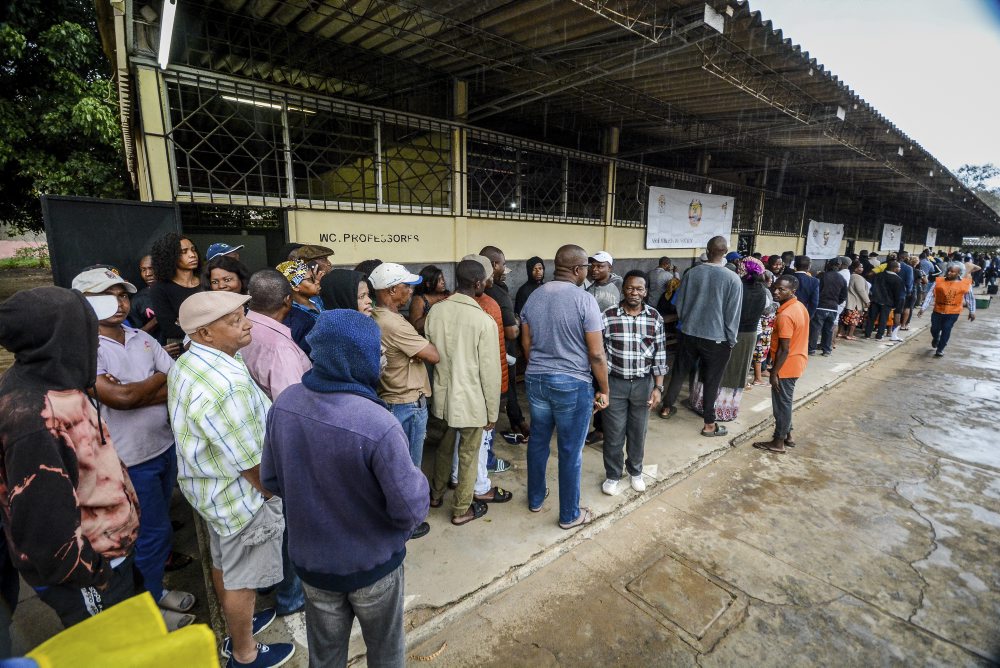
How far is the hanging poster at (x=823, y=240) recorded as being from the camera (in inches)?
593

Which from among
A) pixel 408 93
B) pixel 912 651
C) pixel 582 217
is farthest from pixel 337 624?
pixel 582 217

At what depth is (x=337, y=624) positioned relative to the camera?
1.65 meters

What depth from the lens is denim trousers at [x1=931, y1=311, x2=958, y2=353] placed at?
8.30m

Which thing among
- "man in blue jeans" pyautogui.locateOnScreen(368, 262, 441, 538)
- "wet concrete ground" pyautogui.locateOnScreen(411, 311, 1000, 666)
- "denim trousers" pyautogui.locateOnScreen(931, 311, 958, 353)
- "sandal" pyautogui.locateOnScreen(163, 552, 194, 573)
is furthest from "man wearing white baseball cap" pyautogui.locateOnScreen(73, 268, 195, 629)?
"denim trousers" pyautogui.locateOnScreen(931, 311, 958, 353)

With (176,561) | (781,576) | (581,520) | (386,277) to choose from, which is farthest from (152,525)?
(781,576)

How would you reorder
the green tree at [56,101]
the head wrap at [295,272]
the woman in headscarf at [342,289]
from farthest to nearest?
the green tree at [56,101]
the head wrap at [295,272]
the woman in headscarf at [342,289]

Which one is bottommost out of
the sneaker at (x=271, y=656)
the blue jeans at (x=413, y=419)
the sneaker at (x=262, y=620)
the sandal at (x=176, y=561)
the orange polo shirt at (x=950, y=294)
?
the sandal at (x=176, y=561)

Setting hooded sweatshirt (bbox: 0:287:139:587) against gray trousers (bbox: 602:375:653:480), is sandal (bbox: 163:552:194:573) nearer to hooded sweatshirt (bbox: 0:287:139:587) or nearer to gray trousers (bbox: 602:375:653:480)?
hooded sweatshirt (bbox: 0:287:139:587)

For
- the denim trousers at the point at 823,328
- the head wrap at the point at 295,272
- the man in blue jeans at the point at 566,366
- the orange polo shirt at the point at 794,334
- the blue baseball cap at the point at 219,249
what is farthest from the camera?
the denim trousers at the point at 823,328

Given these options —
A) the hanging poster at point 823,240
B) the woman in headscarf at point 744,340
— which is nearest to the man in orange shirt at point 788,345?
the woman in headscarf at point 744,340

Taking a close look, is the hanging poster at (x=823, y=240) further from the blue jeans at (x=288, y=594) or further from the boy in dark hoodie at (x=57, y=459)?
the boy in dark hoodie at (x=57, y=459)

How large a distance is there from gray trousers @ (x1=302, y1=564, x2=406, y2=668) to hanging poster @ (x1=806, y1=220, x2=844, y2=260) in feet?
56.0

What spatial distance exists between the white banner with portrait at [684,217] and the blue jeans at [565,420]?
7.69 meters

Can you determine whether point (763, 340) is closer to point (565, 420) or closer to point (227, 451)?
point (565, 420)
